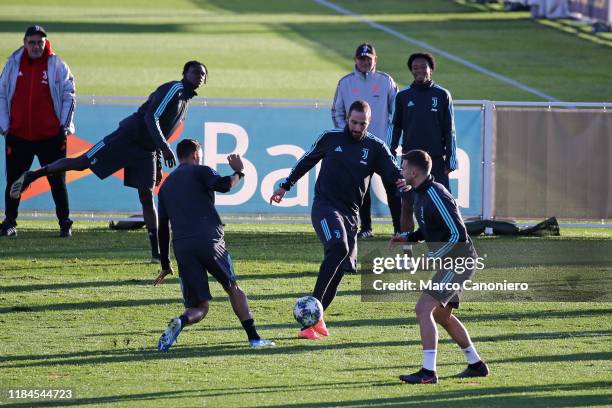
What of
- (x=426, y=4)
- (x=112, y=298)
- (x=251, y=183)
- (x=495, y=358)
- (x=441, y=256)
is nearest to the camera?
(x=441, y=256)

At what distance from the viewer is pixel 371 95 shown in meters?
16.2

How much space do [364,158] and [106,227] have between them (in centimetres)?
659

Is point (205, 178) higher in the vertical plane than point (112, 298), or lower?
higher

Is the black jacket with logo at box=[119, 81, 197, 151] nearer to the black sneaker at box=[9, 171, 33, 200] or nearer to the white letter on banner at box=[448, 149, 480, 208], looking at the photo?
the black sneaker at box=[9, 171, 33, 200]

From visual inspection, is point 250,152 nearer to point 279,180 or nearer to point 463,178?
point 279,180

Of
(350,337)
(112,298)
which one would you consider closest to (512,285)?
(350,337)

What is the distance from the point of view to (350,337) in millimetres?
11562

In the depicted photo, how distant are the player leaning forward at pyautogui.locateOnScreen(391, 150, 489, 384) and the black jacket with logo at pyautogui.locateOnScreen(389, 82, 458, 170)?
176 inches

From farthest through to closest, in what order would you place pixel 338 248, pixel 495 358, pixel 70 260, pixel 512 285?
pixel 70 260, pixel 512 285, pixel 338 248, pixel 495 358

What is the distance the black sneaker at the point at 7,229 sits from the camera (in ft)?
53.6

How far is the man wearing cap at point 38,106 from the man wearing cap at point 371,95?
3121 mm

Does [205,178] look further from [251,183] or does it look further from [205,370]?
[251,183]

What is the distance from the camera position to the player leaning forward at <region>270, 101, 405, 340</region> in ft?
37.9

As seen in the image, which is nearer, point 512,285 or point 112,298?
point 112,298
